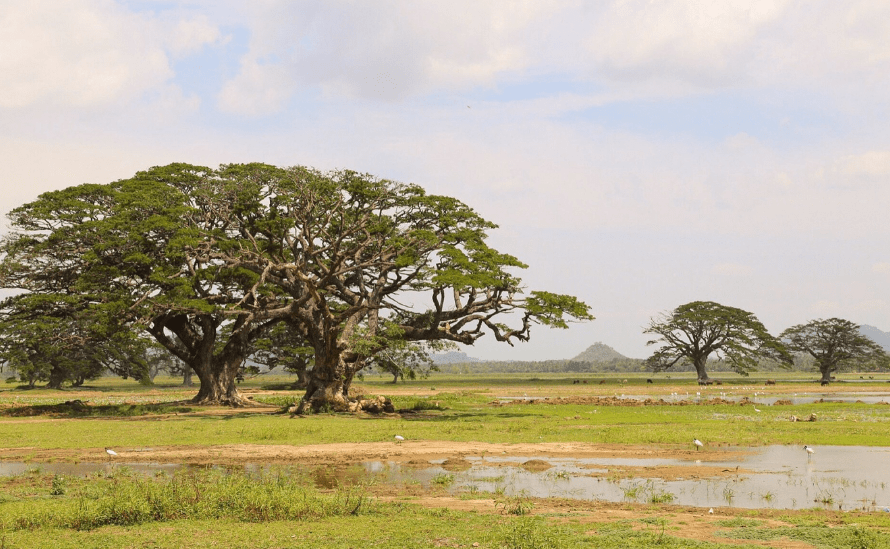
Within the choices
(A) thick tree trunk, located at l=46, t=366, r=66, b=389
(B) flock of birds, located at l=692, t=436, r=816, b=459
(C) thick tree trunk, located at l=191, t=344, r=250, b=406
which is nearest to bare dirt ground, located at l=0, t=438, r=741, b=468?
(B) flock of birds, located at l=692, t=436, r=816, b=459

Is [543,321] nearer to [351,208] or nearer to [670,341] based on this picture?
[351,208]

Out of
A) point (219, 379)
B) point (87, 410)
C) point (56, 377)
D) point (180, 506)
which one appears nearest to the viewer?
point (180, 506)

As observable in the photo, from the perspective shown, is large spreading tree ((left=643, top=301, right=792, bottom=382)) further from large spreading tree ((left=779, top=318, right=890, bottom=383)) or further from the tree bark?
the tree bark

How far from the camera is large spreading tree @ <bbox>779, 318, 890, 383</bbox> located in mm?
96375

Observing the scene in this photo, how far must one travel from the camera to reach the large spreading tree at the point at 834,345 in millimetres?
96375

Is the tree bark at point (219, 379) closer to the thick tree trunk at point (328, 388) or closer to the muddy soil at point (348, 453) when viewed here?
the thick tree trunk at point (328, 388)

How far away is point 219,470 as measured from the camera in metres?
19.2

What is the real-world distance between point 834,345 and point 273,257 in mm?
81918

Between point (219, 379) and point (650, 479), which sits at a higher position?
point (219, 379)

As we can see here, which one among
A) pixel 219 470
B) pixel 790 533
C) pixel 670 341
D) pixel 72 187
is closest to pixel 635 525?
pixel 790 533

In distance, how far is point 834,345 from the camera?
3831 inches

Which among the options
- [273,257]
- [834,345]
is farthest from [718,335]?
[273,257]

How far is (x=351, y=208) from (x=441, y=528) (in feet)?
97.3

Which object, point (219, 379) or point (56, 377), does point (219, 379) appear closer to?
point (219, 379)
